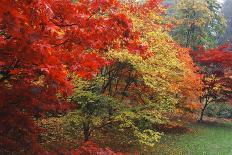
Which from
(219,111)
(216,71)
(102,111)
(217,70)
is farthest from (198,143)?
(219,111)

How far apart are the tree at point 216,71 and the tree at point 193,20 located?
4.81 metres

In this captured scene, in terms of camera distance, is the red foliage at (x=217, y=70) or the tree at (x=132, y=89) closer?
the tree at (x=132, y=89)

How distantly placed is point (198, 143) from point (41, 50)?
13.1m

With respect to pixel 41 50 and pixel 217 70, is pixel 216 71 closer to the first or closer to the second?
pixel 217 70

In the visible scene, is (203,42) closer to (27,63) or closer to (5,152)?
(5,152)

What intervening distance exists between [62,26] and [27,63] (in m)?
0.90

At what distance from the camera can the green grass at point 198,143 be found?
1466cm

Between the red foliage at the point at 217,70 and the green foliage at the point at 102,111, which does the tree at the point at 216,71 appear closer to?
the red foliage at the point at 217,70

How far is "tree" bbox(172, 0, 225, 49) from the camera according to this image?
27.6m

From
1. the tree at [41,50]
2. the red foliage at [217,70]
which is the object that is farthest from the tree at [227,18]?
the tree at [41,50]

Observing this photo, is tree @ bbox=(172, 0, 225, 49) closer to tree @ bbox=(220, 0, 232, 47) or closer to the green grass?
the green grass

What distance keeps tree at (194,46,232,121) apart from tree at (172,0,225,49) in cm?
481

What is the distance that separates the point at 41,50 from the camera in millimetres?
5109

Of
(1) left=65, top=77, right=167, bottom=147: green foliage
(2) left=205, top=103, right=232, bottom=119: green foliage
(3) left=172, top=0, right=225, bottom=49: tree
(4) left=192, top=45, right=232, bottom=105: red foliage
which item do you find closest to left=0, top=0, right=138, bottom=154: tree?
(1) left=65, top=77, right=167, bottom=147: green foliage
